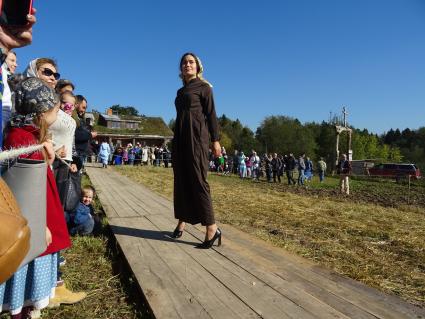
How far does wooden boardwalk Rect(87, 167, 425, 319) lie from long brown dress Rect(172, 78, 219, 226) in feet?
1.24

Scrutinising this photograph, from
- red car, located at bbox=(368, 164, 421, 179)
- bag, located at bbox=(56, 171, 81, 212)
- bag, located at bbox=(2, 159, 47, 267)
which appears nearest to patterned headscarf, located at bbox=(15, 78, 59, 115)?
bag, located at bbox=(2, 159, 47, 267)

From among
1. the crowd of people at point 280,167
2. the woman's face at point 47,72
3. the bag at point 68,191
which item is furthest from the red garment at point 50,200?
the crowd of people at point 280,167

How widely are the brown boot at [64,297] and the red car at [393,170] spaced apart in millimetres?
40035

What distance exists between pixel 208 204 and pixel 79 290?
1329mm

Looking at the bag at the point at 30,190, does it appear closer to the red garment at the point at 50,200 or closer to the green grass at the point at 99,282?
the red garment at the point at 50,200

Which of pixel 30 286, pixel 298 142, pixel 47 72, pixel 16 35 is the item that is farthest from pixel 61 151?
pixel 298 142

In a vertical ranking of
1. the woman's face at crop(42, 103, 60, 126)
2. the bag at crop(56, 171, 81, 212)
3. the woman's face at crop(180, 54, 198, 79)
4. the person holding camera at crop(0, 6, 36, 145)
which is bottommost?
the bag at crop(56, 171, 81, 212)

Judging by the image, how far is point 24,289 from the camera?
2.20 m

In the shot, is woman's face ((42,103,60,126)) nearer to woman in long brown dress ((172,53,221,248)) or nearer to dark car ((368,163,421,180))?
woman in long brown dress ((172,53,221,248))

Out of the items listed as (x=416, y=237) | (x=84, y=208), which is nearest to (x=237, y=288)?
(x=84, y=208)

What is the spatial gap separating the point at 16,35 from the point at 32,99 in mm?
816

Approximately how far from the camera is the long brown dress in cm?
364

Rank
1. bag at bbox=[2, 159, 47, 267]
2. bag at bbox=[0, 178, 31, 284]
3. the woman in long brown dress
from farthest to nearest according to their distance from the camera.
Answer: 1. the woman in long brown dress
2. bag at bbox=[2, 159, 47, 267]
3. bag at bbox=[0, 178, 31, 284]

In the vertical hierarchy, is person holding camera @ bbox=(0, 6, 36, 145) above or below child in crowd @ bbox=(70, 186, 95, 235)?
above
